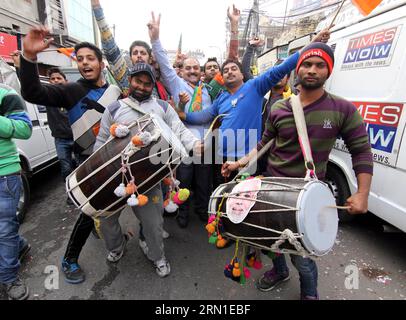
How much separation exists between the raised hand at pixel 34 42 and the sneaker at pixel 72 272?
5.71 ft

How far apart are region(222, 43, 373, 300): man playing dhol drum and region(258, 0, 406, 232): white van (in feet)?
3.22

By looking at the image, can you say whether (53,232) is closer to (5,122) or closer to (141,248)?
(141,248)

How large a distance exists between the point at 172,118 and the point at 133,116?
1.14 feet

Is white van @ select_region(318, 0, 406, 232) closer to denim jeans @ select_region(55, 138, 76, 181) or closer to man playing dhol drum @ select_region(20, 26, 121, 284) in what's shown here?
man playing dhol drum @ select_region(20, 26, 121, 284)

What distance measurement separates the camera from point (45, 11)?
1407cm

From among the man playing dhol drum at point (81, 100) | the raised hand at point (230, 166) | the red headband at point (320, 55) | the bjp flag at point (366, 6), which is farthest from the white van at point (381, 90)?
the man playing dhol drum at point (81, 100)

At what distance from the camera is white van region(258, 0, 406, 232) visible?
7.48 feet

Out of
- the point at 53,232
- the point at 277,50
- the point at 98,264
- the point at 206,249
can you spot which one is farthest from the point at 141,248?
the point at 277,50

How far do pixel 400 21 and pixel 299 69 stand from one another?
1.43m

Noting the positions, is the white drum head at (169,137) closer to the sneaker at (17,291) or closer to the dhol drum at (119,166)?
the dhol drum at (119,166)

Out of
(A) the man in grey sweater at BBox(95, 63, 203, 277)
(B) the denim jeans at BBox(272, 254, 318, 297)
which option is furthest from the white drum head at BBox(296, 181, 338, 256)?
(A) the man in grey sweater at BBox(95, 63, 203, 277)

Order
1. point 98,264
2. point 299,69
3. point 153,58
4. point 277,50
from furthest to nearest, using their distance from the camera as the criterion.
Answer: point 277,50 → point 153,58 → point 98,264 → point 299,69

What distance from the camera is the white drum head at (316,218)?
139cm

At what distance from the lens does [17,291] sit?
6.85 ft
